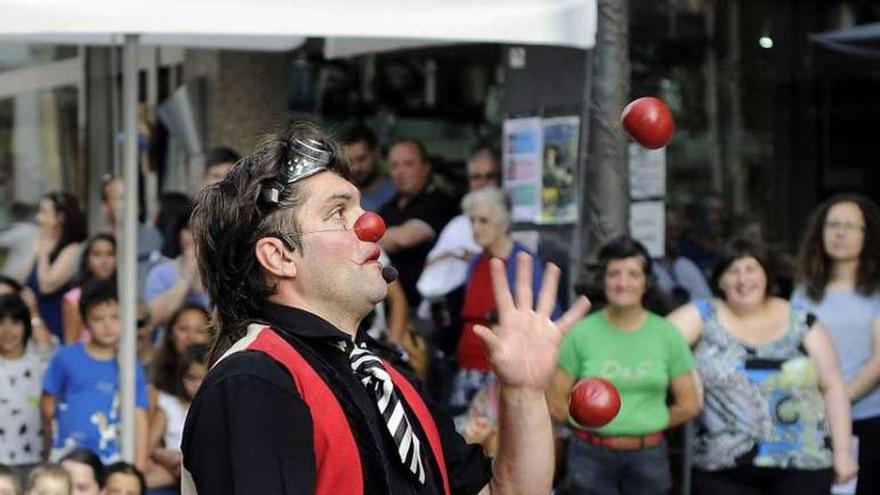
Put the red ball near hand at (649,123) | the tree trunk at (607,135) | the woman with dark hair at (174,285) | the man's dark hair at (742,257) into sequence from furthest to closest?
the woman with dark hair at (174,285), the tree trunk at (607,135), the man's dark hair at (742,257), the red ball near hand at (649,123)

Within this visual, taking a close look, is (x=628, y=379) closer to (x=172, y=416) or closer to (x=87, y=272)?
(x=172, y=416)

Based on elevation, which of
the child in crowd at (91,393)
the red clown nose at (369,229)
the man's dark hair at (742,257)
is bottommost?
the child in crowd at (91,393)

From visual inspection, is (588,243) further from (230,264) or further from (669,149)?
(230,264)

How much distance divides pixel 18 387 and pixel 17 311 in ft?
1.12

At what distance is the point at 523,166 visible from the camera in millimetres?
8523

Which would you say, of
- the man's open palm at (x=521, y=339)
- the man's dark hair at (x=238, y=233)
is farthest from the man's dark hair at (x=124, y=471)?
the man's open palm at (x=521, y=339)

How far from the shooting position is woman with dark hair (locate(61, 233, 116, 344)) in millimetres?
8289

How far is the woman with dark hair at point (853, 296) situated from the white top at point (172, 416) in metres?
2.86

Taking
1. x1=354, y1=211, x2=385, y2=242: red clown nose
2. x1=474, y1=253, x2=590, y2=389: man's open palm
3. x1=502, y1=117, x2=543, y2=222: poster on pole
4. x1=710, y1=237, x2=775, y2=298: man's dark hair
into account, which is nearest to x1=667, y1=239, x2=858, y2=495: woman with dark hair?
x1=710, y1=237, x2=775, y2=298: man's dark hair

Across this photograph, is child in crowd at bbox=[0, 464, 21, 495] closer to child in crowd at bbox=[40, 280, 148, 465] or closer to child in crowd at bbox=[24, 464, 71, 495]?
child in crowd at bbox=[24, 464, 71, 495]

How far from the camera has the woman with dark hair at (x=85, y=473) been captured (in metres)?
6.84

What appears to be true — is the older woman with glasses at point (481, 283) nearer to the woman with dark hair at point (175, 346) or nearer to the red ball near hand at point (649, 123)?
the woman with dark hair at point (175, 346)

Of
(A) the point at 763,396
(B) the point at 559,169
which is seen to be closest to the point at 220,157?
(B) the point at 559,169

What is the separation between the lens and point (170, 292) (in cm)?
848
